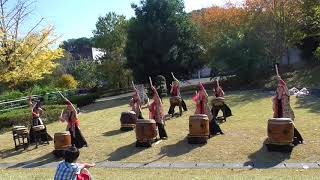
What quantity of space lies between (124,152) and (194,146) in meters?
2.28

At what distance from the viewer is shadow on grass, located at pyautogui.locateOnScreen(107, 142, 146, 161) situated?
603 inches

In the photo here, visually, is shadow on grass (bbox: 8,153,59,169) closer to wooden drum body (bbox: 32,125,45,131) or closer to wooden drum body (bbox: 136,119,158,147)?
wooden drum body (bbox: 32,125,45,131)

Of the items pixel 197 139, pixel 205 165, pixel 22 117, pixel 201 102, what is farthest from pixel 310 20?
pixel 205 165

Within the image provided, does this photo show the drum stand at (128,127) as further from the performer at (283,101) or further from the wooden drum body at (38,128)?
the performer at (283,101)

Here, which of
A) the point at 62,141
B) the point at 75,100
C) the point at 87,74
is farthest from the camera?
the point at 87,74

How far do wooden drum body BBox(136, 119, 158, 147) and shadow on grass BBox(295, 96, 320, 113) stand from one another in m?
8.25

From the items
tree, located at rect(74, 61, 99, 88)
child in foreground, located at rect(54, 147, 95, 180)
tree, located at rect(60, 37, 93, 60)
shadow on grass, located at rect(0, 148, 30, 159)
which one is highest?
tree, located at rect(60, 37, 93, 60)

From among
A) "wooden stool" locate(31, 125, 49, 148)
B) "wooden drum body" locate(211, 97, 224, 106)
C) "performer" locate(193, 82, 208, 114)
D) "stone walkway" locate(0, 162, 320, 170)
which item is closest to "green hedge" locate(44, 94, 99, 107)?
"wooden stool" locate(31, 125, 49, 148)

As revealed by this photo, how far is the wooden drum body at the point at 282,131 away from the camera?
1391cm

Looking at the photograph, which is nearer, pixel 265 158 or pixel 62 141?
pixel 265 158

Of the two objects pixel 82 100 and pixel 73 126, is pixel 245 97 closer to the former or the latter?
pixel 82 100

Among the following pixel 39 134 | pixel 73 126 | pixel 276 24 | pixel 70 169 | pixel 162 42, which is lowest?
pixel 39 134

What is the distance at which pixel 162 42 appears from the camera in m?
37.1

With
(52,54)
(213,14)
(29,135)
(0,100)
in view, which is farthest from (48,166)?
(213,14)
